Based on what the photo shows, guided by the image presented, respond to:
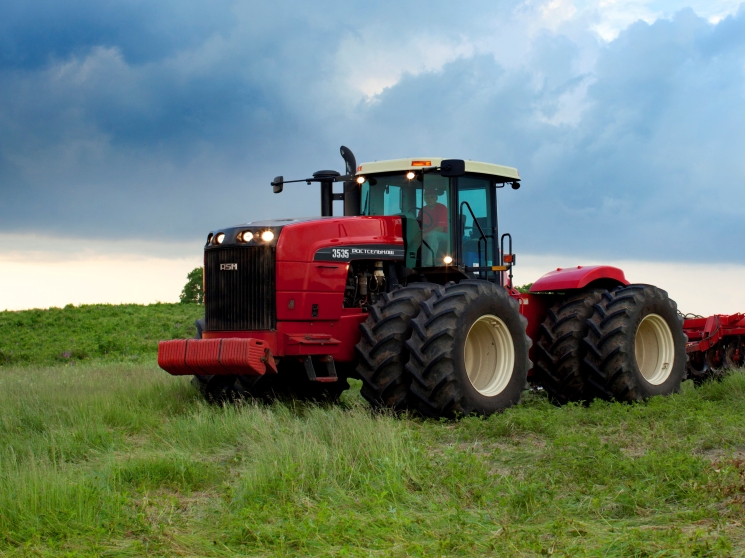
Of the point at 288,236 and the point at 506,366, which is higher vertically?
the point at 288,236

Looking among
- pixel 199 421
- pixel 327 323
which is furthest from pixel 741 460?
pixel 199 421

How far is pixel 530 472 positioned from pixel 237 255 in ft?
14.5

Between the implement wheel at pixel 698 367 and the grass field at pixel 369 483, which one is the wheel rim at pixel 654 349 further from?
the grass field at pixel 369 483

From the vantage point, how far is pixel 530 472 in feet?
21.4

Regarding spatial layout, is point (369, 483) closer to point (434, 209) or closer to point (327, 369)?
point (327, 369)

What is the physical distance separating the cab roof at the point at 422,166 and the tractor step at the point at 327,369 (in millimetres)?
2682

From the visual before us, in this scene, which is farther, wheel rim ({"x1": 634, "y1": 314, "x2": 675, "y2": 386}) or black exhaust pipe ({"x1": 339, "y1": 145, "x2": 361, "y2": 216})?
wheel rim ({"x1": 634, "y1": 314, "x2": 675, "y2": 386})

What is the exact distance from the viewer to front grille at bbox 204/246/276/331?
930cm

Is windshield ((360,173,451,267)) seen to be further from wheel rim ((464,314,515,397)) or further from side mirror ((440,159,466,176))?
wheel rim ((464,314,515,397))

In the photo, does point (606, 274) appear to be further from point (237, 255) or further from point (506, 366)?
point (237, 255)

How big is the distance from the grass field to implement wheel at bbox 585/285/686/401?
92cm

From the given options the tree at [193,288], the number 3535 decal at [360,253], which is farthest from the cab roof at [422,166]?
the tree at [193,288]

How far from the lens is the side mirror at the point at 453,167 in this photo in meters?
9.92

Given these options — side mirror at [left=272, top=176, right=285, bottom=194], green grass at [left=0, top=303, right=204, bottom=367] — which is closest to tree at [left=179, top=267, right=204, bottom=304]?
green grass at [left=0, top=303, right=204, bottom=367]
